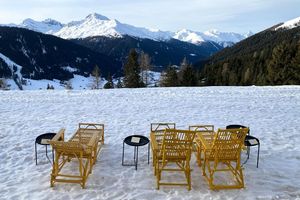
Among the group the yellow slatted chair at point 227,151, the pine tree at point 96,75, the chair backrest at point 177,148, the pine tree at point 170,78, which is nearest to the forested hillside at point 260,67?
the pine tree at point 170,78

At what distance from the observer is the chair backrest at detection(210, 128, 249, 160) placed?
24.0 ft

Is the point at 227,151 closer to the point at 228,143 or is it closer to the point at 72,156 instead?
the point at 228,143

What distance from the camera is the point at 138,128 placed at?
41.3ft

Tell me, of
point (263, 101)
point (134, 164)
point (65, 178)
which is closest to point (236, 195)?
point (134, 164)

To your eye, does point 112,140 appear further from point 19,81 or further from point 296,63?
point 19,81

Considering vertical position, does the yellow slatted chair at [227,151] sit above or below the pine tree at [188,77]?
below

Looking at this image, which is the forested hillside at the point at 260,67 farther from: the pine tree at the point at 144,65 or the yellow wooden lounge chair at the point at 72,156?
the yellow wooden lounge chair at the point at 72,156

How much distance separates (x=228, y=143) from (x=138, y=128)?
566 centimetres

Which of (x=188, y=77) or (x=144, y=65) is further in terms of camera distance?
(x=144, y=65)

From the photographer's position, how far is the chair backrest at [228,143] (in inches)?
288

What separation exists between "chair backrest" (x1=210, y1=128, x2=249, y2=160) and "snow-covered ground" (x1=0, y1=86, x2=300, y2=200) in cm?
74

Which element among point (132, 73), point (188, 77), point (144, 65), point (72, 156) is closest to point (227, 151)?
point (72, 156)

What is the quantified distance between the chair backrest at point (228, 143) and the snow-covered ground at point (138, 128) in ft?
2.44

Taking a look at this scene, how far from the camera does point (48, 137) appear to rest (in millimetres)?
8945
